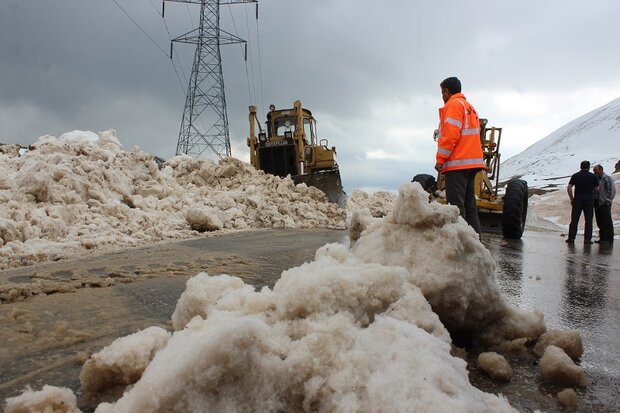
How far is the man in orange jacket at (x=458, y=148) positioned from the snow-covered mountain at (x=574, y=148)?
170 feet

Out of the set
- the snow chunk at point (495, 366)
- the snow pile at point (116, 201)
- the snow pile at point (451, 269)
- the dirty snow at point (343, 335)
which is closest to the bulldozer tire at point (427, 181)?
the snow pile at point (116, 201)

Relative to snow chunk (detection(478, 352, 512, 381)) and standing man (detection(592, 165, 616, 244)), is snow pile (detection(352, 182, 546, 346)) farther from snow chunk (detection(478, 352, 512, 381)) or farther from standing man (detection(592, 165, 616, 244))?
standing man (detection(592, 165, 616, 244))

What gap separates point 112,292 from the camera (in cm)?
254

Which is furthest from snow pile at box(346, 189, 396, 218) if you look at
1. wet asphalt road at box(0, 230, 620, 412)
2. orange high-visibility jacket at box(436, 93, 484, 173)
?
wet asphalt road at box(0, 230, 620, 412)

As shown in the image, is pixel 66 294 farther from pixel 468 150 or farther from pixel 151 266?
pixel 468 150

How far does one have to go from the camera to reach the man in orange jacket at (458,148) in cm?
464

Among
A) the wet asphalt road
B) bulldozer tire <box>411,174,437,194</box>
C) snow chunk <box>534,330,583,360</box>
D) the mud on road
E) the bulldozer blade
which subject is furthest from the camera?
the bulldozer blade

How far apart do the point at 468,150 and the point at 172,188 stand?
560 centimetres

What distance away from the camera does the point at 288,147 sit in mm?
13102

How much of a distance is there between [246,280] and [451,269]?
164cm

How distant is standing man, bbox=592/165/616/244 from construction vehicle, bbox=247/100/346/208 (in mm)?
6421

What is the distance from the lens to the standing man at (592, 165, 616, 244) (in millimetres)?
9031

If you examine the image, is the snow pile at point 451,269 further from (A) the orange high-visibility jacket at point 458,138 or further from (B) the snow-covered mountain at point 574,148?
(B) the snow-covered mountain at point 574,148

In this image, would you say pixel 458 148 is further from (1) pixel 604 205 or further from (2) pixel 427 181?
(1) pixel 604 205
